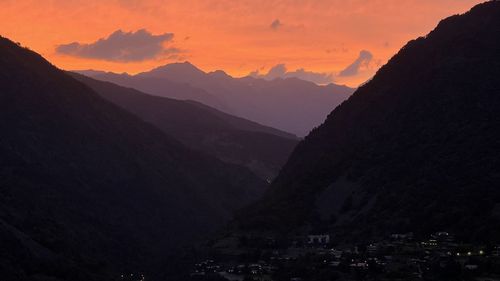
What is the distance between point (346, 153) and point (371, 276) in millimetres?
60224

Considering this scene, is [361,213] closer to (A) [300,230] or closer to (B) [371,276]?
(A) [300,230]

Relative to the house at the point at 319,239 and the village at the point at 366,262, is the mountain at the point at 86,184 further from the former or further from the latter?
the house at the point at 319,239

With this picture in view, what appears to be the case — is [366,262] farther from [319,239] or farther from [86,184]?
[86,184]

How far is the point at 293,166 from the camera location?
161 meters

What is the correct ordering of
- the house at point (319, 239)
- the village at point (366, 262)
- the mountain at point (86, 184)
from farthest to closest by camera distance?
the house at point (319, 239), the mountain at point (86, 184), the village at point (366, 262)

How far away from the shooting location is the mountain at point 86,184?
366 ft

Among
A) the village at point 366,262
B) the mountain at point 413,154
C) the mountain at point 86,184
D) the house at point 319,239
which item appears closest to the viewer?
the village at point 366,262

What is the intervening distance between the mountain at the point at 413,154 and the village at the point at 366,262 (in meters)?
4.03

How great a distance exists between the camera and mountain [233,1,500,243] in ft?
354

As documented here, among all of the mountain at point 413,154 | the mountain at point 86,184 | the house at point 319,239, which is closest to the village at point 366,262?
the house at point 319,239

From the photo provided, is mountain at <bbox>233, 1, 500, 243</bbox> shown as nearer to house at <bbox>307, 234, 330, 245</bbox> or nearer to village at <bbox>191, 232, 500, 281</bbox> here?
house at <bbox>307, 234, 330, 245</bbox>

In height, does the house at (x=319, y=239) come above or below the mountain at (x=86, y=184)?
below

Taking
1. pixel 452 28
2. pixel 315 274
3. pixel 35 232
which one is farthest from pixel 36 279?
pixel 452 28

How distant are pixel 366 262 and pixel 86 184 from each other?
8120 cm
